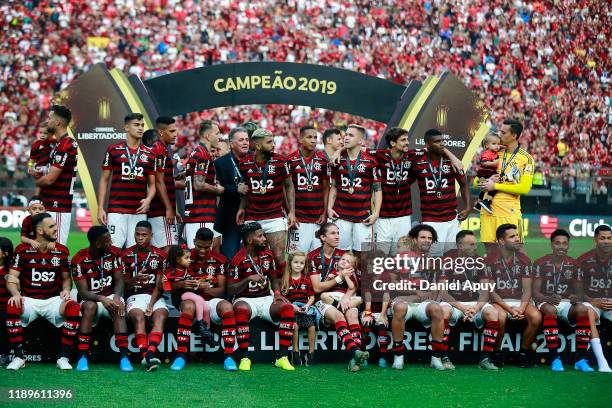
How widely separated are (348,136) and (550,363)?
2918 mm

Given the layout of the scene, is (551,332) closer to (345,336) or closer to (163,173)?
(345,336)

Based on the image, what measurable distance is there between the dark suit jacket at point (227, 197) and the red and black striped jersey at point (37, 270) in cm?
→ 212

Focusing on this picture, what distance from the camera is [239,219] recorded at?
943 centimetres

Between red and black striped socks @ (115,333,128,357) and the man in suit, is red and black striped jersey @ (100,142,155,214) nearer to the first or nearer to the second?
the man in suit

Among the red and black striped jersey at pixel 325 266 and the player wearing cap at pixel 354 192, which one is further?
the player wearing cap at pixel 354 192

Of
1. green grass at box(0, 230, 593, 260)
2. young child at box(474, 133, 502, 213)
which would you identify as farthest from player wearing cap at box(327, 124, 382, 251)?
green grass at box(0, 230, 593, 260)

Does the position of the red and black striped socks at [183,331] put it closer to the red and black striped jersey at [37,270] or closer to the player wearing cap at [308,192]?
the red and black striped jersey at [37,270]

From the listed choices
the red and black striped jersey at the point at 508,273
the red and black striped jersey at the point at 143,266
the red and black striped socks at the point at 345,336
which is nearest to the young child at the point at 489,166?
the red and black striped jersey at the point at 508,273

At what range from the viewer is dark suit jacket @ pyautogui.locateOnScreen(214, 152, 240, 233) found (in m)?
9.52

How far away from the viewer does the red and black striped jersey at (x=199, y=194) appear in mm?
9508

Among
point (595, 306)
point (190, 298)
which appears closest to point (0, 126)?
point (190, 298)

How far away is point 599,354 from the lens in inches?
317

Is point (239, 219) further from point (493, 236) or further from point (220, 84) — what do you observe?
point (220, 84)

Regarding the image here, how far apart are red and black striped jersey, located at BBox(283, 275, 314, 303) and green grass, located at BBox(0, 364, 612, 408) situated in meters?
0.65
